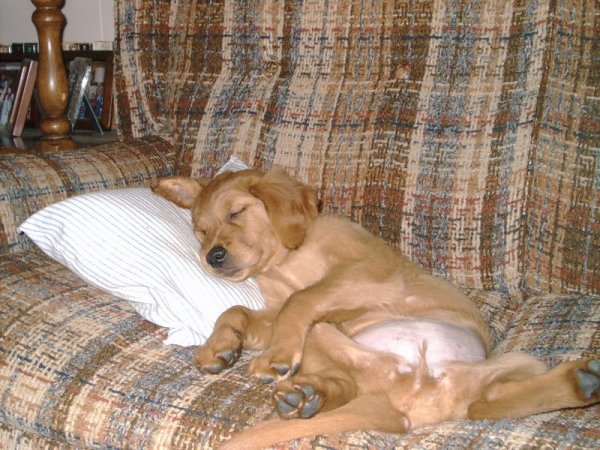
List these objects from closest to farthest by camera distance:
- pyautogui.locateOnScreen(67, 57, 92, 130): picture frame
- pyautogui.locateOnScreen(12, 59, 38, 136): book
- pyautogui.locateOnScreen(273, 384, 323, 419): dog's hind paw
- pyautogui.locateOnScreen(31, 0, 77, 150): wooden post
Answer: pyautogui.locateOnScreen(273, 384, 323, 419): dog's hind paw → pyautogui.locateOnScreen(31, 0, 77, 150): wooden post → pyautogui.locateOnScreen(67, 57, 92, 130): picture frame → pyautogui.locateOnScreen(12, 59, 38, 136): book

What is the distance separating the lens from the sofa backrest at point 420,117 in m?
2.34

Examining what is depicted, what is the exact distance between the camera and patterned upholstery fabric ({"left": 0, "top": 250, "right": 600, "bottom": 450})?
4.90ft

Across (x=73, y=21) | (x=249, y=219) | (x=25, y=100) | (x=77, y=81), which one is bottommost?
(x=249, y=219)

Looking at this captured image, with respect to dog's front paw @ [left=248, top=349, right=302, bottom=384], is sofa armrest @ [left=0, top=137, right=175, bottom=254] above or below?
above

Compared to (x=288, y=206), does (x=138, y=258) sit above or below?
below

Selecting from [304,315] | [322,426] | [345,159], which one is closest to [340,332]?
[304,315]

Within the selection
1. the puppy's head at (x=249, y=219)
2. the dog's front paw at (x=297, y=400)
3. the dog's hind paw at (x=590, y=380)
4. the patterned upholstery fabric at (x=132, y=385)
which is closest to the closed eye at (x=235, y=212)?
the puppy's head at (x=249, y=219)

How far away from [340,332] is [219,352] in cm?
31

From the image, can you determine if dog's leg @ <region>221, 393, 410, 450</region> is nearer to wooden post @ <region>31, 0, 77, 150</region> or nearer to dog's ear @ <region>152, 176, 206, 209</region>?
dog's ear @ <region>152, 176, 206, 209</region>

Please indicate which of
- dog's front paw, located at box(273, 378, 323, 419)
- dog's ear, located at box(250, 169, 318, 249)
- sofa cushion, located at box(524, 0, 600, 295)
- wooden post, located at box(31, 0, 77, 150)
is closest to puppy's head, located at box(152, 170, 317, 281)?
dog's ear, located at box(250, 169, 318, 249)

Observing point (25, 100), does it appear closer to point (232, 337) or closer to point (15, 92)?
point (15, 92)

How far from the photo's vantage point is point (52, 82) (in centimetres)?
325

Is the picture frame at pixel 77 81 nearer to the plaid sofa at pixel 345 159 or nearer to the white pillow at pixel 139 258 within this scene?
the plaid sofa at pixel 345 159

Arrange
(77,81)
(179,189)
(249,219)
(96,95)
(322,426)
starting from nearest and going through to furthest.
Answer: (322,426)
(249,219)
(179,189)
(77,81)
(96,95)
